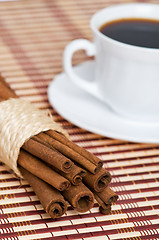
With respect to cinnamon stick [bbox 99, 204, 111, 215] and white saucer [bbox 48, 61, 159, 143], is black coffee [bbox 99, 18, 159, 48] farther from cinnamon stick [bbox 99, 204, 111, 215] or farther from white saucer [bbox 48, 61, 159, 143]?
cinnamon stick [bbox 99, 204, 111, 215]

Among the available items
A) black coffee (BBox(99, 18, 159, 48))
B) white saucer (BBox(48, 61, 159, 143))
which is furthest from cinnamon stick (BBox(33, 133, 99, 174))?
black coffee (BBox(99, 18, 159, 48))

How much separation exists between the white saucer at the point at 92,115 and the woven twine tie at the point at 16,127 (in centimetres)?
12

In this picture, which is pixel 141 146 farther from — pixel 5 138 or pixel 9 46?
pixel 9 46

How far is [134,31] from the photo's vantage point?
0.83 m

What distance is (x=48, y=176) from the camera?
0.57m

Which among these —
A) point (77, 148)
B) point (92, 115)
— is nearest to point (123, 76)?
point (92, 115)

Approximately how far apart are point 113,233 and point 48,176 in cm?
11


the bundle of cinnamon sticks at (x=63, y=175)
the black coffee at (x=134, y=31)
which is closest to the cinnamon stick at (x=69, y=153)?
the bundle of cinnamon sticks at (x=63, y=175)

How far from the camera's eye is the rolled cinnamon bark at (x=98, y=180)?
22.6 inches

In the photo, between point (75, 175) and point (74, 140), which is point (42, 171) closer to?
point (75, 175)

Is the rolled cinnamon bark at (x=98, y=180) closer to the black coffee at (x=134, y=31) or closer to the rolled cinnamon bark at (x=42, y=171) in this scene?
the rolled cinnamon bark at (x=42, y=171)

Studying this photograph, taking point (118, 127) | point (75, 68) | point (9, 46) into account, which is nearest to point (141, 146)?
point (118, 127)

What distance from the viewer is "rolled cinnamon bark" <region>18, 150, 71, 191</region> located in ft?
1.82

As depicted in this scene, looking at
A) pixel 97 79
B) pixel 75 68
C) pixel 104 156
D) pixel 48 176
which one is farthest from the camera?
pixel 75 68
